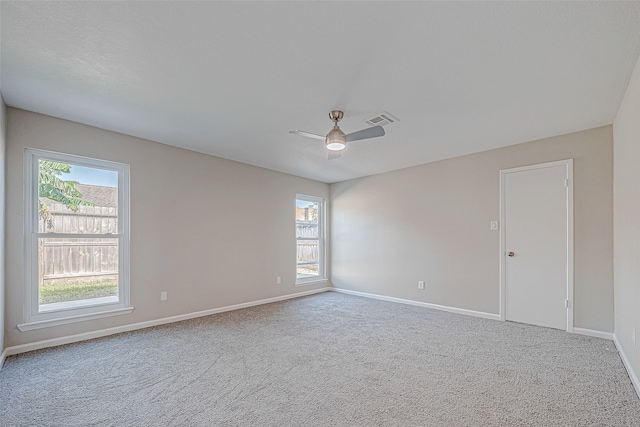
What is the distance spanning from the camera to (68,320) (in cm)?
335

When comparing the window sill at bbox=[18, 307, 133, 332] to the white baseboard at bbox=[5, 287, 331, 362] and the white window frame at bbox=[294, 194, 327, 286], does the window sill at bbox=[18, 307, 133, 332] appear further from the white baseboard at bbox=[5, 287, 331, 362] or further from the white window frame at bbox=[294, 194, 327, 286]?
the white window frame at bbox=[294, 194, 327, 286]

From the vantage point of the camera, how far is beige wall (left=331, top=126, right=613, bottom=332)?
3.54 meters

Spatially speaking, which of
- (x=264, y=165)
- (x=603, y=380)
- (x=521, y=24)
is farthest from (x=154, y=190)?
(x=603, y=380)

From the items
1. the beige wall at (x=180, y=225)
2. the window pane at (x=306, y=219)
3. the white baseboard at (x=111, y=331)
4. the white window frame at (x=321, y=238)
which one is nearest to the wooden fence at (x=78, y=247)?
the beige wall at (x=180, y=225)

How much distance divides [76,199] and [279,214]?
9.91ft

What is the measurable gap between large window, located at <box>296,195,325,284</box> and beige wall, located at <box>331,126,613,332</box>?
32 centimetres

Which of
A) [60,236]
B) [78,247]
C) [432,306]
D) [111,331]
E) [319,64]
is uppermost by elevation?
[319,64]

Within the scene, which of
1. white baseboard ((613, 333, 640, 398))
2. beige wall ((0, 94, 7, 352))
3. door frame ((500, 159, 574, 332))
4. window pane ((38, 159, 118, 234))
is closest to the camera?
white baseboard ((613, 333, 640, 398))

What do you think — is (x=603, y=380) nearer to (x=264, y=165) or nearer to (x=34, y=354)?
(x=264, y=165)

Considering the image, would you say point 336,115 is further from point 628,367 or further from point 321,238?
point 321,238

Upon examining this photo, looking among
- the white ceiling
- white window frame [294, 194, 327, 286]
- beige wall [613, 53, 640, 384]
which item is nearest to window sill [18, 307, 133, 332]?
the white ceiling

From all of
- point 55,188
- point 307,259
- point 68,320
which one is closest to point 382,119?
point 55,188

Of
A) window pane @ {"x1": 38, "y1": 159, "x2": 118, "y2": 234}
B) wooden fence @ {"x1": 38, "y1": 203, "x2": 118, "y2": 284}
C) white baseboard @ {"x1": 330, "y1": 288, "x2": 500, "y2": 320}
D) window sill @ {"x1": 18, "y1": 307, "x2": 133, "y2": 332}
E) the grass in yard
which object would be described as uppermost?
window pane @ {"x1": 38, "y1": 159, "x2": 118, "y2": 234}

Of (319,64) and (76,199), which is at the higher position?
(319,64)
